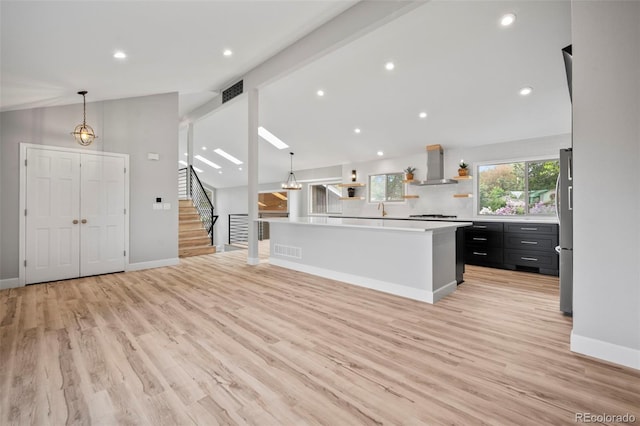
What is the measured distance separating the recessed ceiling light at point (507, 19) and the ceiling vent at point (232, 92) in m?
4.53

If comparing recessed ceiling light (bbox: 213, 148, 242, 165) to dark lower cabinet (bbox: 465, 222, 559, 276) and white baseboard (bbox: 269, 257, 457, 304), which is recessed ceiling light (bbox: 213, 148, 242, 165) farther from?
dark lower cabinet (bbox: 465, 222, 559, 276)

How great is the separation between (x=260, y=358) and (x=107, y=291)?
309 centimetres

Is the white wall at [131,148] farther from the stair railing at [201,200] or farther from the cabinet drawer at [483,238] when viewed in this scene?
the cabinet drawer at [483,238]

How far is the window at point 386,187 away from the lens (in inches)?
299

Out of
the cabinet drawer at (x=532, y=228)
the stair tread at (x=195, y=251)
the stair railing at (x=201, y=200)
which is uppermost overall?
the stair railing at (x=201, y=200)

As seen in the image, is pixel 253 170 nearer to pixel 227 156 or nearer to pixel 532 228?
pixel 532 228

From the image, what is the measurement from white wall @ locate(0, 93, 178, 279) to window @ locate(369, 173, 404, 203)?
16.4ft

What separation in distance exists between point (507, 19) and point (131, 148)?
20.0ft

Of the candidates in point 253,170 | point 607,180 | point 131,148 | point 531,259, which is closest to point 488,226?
point 531,259

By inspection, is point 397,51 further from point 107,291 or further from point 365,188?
point 107,291

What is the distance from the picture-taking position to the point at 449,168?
658 centimetres

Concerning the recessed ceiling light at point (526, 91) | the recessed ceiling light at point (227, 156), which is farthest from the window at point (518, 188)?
the recessed ceiling light at point (227, 156)

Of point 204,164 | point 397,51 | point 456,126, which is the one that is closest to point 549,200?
point 456,126

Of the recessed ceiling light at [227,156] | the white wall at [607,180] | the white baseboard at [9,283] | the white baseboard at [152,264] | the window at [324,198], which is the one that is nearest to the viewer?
the white wall at [607,180]
